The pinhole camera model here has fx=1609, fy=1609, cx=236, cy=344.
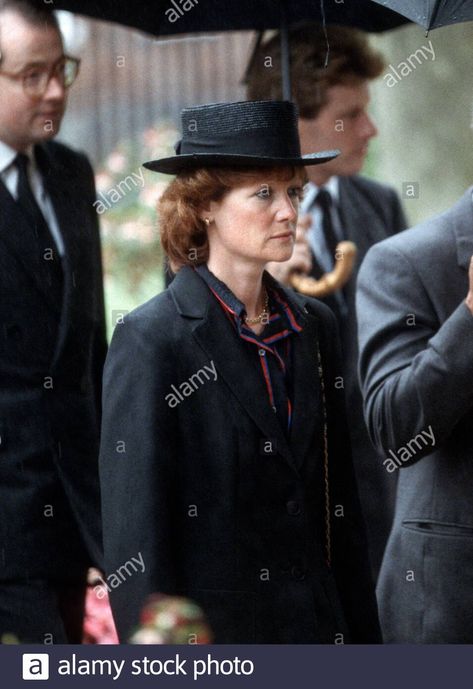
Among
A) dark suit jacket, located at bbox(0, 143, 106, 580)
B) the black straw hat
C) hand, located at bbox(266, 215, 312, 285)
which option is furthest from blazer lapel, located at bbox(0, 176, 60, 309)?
the black straw hat

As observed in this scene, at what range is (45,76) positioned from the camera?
505 centimetres

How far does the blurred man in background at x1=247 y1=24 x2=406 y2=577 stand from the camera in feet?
17.7

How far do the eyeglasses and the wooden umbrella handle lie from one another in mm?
1006

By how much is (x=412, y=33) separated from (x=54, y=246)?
1595mm

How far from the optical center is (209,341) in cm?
384

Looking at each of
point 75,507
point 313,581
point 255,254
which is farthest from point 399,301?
point 75,507

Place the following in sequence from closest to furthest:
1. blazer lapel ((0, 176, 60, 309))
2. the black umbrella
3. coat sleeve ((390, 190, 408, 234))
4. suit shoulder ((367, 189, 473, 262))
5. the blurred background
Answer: suit shoulder ((367, 189, 473, 262))
blazer lapel ((0, 176, 60, 309))
the black umbrella
the blurred background
coat sleeve ((390, 190, 408, 234))

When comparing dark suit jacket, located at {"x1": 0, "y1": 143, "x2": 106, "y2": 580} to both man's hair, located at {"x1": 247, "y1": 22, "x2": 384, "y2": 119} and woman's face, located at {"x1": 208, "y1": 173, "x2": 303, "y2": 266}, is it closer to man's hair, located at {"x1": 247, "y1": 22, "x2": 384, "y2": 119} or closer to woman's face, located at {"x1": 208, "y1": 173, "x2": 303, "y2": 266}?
man's hair, located at {"x1": 247, "y1": 22, "x2": 384, "y2": 119}

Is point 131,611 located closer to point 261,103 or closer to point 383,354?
point 383,354

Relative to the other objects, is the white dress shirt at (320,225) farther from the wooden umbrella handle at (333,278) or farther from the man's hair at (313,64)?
the man's hair at (313,64)

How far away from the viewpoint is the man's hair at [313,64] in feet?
17.6

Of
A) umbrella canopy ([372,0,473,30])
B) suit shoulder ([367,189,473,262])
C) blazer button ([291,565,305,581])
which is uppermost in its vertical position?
umbrella canopy ([372,0,473,30])

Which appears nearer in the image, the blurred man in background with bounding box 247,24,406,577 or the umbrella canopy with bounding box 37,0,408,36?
the umbrella canopy with bounding box 37,0,408,36

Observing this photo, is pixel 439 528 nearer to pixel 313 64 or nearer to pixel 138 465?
pixel 138 465
